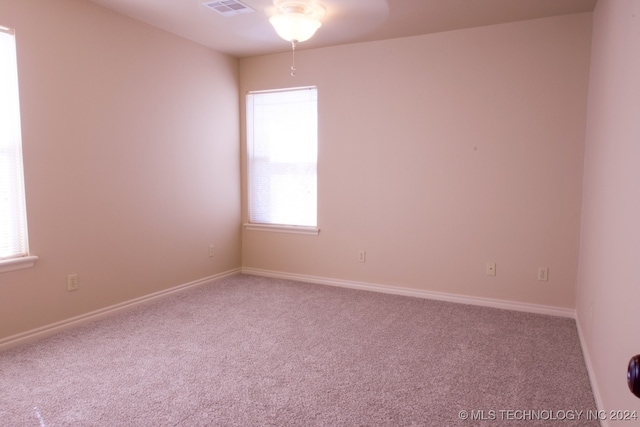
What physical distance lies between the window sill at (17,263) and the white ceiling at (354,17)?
2.03 metres

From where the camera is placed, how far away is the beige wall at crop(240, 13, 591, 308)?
11.4 ft

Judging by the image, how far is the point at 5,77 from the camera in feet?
9.19

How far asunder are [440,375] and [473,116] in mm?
2340

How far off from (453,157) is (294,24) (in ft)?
6.04

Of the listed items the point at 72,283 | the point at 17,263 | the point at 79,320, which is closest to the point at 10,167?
the point at 17,263

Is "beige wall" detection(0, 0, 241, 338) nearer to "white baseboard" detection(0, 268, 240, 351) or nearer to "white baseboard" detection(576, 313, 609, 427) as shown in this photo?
"white baseboard" detection(0, 268, 240, 351)

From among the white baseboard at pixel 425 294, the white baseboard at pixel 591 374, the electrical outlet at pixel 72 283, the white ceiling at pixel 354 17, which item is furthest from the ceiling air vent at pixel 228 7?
the white baseboard at pixel 591 374

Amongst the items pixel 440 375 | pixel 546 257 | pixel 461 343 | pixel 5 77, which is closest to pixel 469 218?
pixel 546 257

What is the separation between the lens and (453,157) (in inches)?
152

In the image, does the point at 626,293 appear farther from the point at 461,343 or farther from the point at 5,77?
the point at 5,77

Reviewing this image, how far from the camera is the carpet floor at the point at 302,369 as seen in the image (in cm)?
208

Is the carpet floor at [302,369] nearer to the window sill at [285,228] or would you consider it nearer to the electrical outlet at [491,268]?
the electrical outlet at [491,268]

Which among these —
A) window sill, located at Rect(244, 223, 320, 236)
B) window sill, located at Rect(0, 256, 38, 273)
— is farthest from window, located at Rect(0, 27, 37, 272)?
window sill, located at Rect(244, 223, 320, 236)

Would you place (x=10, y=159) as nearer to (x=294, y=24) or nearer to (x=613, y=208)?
(x=294, y=24)
